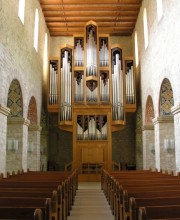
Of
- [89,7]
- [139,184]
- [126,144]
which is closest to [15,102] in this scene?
[89,7]

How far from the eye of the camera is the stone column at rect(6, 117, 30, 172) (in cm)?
1341

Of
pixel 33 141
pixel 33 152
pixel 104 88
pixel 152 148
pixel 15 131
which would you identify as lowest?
pixel 33 152

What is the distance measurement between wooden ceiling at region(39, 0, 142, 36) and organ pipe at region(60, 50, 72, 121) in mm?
2223

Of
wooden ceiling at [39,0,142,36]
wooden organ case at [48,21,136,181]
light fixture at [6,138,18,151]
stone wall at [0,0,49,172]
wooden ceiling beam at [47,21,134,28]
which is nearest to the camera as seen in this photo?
stone wall at [0,0,49,172]

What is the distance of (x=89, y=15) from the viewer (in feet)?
62.8

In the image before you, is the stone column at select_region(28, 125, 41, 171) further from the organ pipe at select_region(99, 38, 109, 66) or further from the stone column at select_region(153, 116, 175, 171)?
the stone column at select_region(153, 116, 175, 171)

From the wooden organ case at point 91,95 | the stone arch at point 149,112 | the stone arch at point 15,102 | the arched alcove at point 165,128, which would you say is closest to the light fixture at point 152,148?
the stone arch at point 149,112

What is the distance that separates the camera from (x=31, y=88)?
15.3 m

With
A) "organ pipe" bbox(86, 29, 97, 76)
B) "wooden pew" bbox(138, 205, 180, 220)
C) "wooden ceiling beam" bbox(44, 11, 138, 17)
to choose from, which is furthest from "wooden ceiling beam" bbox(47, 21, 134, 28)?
"wooden pew" bbox(138, 205, 180, 220)

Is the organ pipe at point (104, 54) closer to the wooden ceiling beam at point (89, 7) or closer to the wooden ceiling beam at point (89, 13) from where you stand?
the wooden ceiling beam at point (89, 13)

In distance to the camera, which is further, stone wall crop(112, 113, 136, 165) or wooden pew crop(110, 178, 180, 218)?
stone wall crop(112, 113, 136, 165)

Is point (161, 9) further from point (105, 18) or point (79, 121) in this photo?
point (79, 121)

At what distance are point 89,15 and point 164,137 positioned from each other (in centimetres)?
935

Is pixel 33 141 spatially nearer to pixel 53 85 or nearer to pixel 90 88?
pixel 53 85
